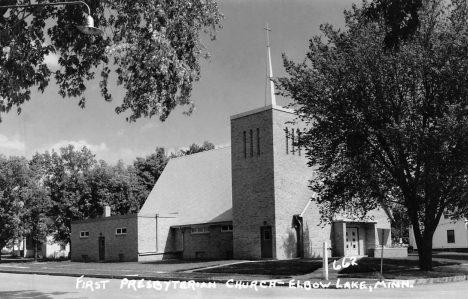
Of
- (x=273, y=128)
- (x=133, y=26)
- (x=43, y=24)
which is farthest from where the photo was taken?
(x=273, y=128)

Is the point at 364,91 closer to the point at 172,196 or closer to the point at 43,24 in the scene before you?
the point at 43,24

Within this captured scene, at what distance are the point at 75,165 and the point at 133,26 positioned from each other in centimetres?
4653

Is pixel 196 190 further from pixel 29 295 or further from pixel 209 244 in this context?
pixel 29 295

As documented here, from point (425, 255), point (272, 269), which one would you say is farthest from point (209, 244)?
point (425, 255)

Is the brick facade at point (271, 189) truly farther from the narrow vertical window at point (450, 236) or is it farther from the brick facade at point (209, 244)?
the narrow vertical window at point (450, 236)

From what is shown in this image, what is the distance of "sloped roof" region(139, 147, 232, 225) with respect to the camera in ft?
136

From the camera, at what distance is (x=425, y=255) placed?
84.9 ft

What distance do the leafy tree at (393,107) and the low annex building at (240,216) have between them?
457cm

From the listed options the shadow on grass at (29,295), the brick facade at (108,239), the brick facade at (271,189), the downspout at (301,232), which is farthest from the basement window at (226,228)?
the shadow on grass at (29,295)

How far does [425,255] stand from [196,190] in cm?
2243

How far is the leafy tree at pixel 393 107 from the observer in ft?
75.7

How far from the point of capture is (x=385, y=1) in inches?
422

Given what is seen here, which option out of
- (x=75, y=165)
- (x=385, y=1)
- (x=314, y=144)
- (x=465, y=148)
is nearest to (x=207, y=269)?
(x=314, y=144)

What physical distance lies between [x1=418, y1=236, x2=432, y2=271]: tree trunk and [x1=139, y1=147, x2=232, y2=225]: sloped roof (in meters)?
15.7
